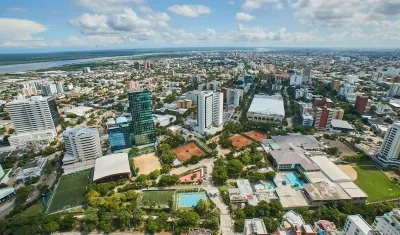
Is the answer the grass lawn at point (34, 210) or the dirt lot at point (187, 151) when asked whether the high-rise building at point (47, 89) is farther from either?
the dirt lot at point (187, 151)

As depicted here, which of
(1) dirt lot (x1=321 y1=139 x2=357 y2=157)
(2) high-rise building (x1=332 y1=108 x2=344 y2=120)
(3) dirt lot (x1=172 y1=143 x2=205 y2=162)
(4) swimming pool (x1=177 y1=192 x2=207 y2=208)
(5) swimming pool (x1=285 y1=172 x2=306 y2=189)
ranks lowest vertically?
(3) dirt lot (x1=172 y1=143 x2=205 y2=162)

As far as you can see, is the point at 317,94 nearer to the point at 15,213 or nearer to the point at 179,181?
the point at 179,181

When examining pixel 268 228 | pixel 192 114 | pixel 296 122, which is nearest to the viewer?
pixel 268 228

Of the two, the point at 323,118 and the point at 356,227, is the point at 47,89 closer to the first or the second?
the point at 323,118

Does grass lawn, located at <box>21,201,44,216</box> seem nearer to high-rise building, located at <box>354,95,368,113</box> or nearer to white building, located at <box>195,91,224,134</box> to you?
white building, located at <box>195,91,224,134</box>

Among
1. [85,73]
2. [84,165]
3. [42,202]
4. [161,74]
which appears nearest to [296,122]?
[84,165]

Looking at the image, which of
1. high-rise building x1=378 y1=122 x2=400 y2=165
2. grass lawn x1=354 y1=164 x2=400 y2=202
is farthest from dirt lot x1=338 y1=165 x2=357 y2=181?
high-rise building x1=378 y1=122 x2=400 y2=165

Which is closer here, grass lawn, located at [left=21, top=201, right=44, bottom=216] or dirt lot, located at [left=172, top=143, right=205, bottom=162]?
grass lawn, located at [left=21, top=201, right=44, bottom=216]

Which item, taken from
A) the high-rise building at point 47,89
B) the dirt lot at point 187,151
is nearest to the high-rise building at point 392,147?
the dirt lot at point 187,151
